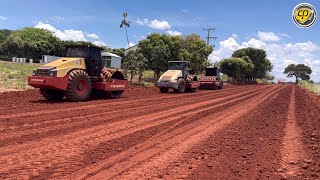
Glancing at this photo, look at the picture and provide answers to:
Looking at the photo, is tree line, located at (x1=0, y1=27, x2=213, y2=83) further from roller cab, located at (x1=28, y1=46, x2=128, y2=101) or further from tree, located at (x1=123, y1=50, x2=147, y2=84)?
roller cab, located at (x1=28, y1=46, x2=128, y2=101)

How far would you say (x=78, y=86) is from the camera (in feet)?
50.5

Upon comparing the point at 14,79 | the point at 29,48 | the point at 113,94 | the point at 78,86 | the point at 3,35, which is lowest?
the point at 113,94

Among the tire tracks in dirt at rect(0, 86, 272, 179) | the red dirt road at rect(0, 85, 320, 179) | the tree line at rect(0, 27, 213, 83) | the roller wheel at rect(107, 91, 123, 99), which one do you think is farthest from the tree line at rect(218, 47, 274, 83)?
the tire tracks in dirt at rect(0, 86, 272, 179)

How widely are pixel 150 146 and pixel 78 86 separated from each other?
28.1ft

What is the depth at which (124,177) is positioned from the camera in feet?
17.6

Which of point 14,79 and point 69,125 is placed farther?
point 14,79

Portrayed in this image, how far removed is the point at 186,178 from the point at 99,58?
11879 mm

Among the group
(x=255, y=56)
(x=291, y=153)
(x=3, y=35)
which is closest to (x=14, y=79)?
(x=291, y=153)

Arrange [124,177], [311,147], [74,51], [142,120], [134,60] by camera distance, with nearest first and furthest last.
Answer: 1. [124,177]
2. [311,147]
3. [142,120]
4. [74,51]
5. [134,60]

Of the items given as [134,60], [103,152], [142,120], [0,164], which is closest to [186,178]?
[103,152]

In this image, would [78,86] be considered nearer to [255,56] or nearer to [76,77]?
[76,77]

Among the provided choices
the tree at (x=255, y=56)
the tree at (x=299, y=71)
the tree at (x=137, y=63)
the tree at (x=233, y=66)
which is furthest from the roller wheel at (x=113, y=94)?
the tree at (x=299, y=71)

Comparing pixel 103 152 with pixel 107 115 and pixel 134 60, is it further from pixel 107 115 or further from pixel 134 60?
pixel 134 60

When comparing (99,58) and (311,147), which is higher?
(99,58)
